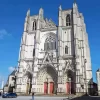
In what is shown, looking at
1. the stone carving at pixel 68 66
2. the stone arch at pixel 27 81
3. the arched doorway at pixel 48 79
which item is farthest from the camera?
the stone arch at pixel 27 81

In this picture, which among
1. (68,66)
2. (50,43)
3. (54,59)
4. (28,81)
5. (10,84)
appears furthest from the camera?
(10,84)

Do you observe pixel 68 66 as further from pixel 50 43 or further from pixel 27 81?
pixel 27 81

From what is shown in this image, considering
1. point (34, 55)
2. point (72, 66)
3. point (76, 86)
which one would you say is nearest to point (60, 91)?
point (76, 86)

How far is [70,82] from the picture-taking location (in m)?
34.6

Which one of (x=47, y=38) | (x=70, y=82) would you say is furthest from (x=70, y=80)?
(x=47, y=38)

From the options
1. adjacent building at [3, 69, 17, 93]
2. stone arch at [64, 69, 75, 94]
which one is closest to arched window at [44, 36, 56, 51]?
stone arch at [64, 69, 75, 94]

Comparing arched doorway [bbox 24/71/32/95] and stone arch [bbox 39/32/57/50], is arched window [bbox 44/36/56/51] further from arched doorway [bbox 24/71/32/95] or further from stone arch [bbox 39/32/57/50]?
arched doorway [bbox 24/71/32/95]

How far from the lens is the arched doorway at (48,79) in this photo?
3600cm

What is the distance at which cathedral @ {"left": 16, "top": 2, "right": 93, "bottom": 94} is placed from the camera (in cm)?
3438

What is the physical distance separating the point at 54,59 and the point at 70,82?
6.23m

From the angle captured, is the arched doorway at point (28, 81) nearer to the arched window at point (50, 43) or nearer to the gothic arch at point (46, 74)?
the gothic arch at point (46, 74)

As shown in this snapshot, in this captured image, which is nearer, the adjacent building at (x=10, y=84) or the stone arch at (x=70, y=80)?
the stone arch at (x=70, y=80)

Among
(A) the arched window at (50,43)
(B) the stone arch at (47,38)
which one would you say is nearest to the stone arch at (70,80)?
(A) the arched window at (50,43)

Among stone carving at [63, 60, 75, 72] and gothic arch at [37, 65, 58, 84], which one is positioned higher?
stone carving at [63, 60, 75, 72]
